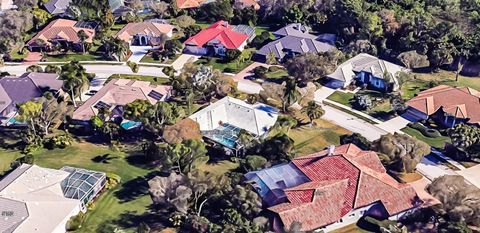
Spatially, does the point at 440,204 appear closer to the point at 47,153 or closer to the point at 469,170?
the point at 469,170

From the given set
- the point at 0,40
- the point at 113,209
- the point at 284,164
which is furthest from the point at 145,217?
the point at 0,40

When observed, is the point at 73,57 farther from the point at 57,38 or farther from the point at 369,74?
the point at 369,74

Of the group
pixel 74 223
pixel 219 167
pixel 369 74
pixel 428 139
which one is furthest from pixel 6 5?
pixel 428 139

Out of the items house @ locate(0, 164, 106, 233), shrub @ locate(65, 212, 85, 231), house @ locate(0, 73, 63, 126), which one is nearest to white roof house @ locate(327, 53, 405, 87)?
house @ locate(0, 164, 106, 233)

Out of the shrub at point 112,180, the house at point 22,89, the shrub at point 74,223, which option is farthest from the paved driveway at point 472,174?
the house at point 22,89

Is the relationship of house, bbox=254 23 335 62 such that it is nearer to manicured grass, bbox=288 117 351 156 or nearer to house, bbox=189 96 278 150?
manicured grass, bbox=288 117 351 156
